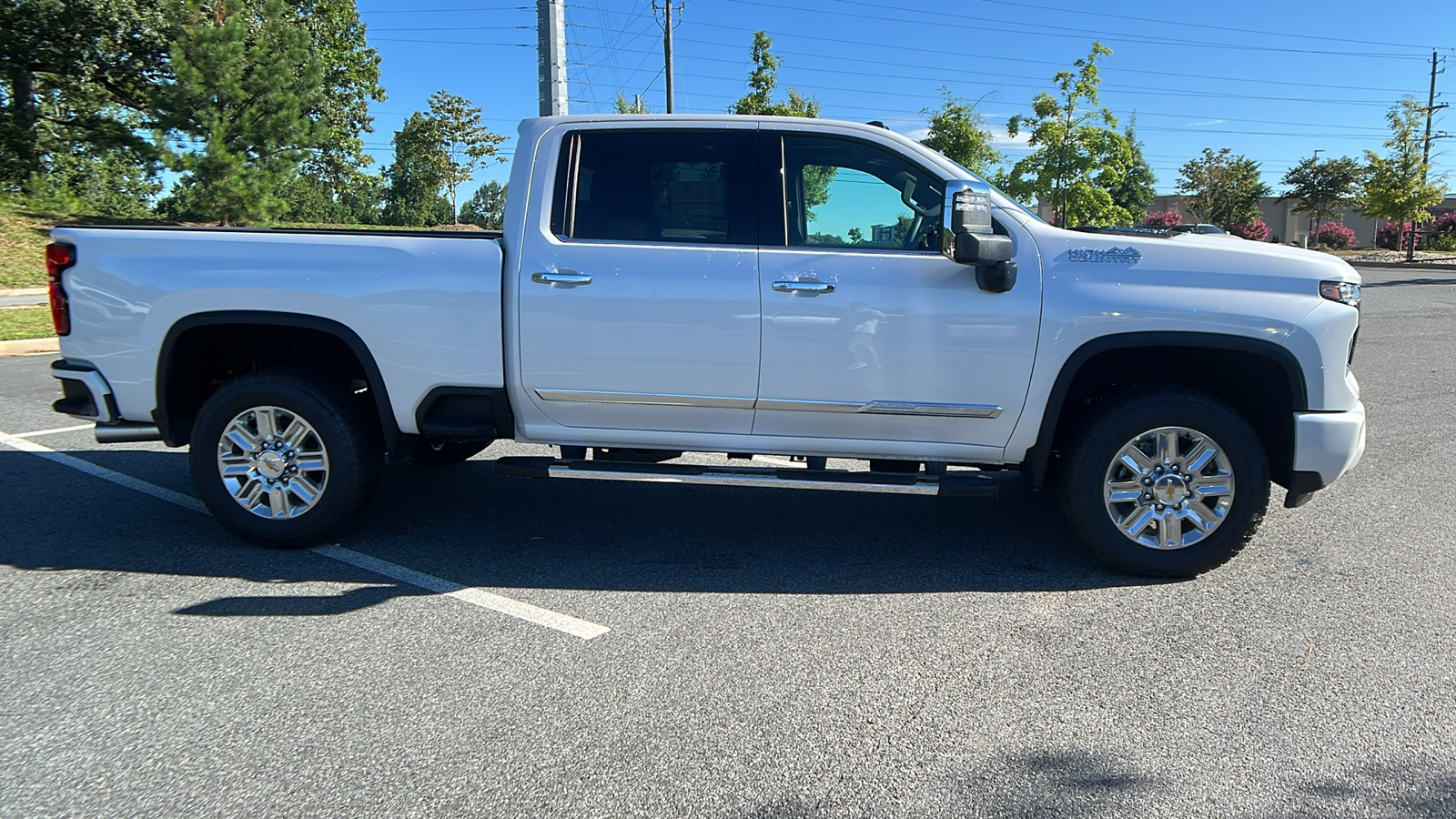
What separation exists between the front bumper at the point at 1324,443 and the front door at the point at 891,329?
4.12ft

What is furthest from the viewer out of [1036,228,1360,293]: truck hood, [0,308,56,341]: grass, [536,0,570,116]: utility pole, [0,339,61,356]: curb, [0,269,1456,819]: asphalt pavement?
[536,0,570,116]: utility pole

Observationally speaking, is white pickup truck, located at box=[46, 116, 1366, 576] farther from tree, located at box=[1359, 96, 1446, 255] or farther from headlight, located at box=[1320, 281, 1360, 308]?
tree, located at box=[1359, 96, 1446, 255]

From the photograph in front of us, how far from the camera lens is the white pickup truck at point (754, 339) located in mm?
4395

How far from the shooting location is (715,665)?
142 inches

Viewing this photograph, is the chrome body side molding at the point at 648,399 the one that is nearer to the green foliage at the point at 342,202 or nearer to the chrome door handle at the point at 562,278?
the chrome door handle at the point at 562,278

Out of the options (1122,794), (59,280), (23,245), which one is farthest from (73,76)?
(1122,794)

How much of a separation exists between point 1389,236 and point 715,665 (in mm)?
64778

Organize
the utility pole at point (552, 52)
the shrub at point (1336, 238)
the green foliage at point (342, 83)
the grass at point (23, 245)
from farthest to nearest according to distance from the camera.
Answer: the shrub at point (1336, 238) < the green foliage at point (342, 83) < the grass at point (23, 245) < the utility pole at point (552, 52)

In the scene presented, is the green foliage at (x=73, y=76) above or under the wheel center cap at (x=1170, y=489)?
above

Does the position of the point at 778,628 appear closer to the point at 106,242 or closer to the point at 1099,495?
the point at 1099,495

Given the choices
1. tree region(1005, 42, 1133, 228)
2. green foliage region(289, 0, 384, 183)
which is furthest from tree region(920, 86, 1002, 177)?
green foliage region(289, 0, 384, 183)

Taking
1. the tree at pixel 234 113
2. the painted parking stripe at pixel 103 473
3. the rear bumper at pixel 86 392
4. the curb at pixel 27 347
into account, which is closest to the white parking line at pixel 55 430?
the painted parking stripe at pixel 103 473

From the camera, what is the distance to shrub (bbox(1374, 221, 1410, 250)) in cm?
5323

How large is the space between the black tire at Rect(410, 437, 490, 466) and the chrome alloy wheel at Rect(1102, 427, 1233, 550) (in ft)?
11.1
